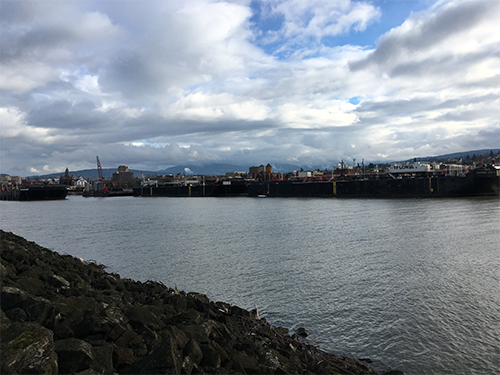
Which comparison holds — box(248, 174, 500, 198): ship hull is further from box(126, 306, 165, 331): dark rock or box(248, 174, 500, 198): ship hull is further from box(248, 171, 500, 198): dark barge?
box(126, 306, 165, 331): dark rock

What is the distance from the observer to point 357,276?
14.2m

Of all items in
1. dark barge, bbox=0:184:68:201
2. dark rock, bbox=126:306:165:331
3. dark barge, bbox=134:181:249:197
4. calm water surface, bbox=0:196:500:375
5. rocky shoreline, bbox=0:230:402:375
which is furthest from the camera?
dark barge, bbox=0:184:68:201

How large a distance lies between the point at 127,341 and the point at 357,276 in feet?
37.2

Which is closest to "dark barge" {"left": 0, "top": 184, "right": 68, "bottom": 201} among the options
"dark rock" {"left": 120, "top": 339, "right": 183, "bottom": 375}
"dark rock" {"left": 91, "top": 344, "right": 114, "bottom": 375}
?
"dark rock" {"left": 91, "top": 344, "right": 114, "bottom": 375}

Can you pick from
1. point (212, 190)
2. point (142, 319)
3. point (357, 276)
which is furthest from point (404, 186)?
point (142, 319)

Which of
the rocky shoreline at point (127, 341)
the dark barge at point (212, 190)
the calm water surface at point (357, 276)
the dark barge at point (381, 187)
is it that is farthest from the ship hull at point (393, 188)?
the rocky shoreline at point (127, 341)

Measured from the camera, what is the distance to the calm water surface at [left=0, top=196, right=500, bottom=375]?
28.2 feet

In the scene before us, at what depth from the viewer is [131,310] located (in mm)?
6145

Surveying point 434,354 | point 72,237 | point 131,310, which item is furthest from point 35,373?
point 72,237

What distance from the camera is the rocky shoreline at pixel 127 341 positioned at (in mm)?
3764

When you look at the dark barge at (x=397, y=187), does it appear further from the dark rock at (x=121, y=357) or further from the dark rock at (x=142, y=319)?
the dark rock at (x=121, y=357)

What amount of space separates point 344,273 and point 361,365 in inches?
297

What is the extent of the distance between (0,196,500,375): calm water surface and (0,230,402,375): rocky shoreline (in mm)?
1938

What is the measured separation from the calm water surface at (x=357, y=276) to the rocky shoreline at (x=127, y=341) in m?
1.94
